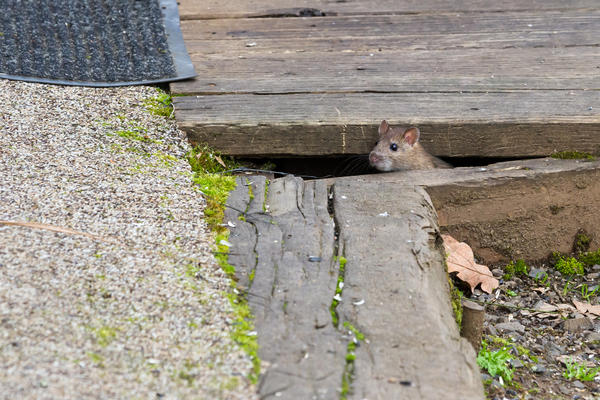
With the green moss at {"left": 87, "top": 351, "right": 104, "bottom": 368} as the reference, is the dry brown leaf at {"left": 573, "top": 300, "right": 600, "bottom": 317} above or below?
below

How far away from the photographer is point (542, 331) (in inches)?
157

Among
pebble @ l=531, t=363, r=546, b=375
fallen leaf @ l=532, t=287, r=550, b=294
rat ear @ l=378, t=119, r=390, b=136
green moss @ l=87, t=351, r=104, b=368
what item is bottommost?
fallen leaf @ l=532, t=287, r=550, b=294

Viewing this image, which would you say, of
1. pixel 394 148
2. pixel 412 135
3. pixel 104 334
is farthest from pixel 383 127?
pixel 104 334

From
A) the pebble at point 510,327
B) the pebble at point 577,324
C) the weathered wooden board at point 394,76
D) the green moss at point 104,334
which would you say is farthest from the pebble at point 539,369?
the green moss at point 104,334

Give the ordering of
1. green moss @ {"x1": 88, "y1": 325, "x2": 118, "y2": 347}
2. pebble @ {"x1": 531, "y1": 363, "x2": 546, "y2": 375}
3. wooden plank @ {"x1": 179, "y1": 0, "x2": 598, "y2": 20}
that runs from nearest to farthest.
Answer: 1. green moss @ {"x1": 88, "y1": 325, "x2": 118, "y2": 347}
2. pebble @ {"x1": 531, "y1": 363, "x2": 546, "y2": 375}
3. wooden plank @ {"x1": 179, "y1": 0, "x2": 598, "y2": 20}

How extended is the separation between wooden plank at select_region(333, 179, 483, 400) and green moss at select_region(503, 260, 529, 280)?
1064 mm

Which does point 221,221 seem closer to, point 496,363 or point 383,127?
point 496,363

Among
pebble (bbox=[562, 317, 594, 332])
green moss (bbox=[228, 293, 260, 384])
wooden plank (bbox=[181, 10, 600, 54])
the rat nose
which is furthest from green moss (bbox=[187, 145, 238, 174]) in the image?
pebble (bbox=[562, 317, 594, 332])

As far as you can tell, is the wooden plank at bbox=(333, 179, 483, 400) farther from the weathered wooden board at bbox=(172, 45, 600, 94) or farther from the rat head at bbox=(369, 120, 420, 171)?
the weathered wooden board at bbox=(172, 45, 600, 94)

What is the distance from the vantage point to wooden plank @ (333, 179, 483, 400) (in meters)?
2.37

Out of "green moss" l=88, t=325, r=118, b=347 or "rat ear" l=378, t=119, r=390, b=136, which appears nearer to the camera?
"green moss" l=88, t=325, r=118, b=347

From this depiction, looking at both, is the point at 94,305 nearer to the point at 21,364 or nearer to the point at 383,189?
the point at 21,364

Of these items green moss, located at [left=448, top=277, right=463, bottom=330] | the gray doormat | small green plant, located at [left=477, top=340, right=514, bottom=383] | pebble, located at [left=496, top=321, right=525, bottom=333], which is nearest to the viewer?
small green plant, located at [left=477, top=340, right=514, bottom=383]

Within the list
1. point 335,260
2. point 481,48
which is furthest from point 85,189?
point 481,48
